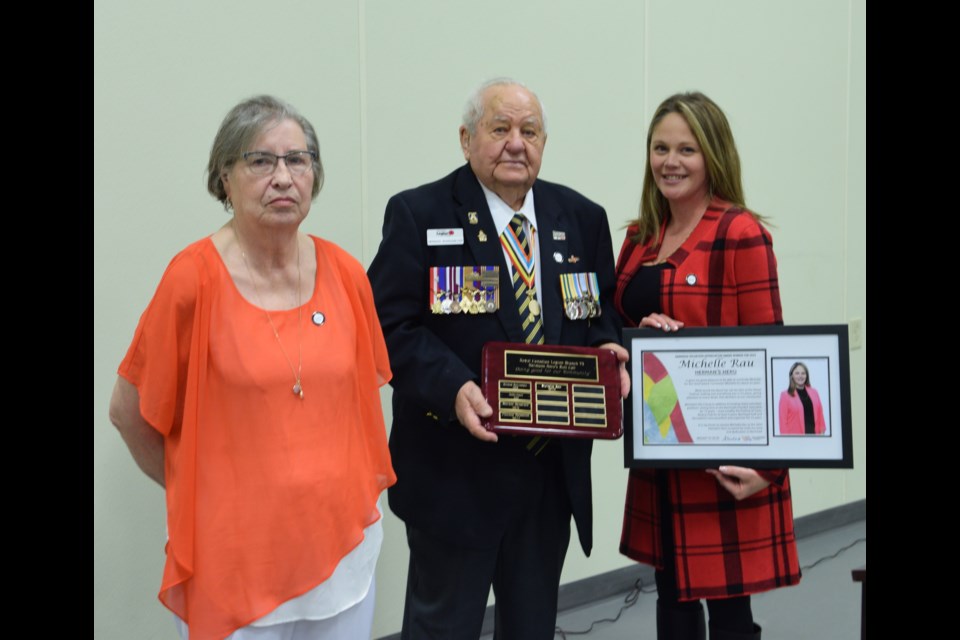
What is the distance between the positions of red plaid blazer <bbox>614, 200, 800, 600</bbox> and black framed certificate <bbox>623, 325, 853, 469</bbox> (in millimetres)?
94

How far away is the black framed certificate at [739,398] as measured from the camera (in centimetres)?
257

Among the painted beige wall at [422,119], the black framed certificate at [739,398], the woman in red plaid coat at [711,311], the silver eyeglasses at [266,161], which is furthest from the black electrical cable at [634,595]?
the silver eyeglasses at [266,161]

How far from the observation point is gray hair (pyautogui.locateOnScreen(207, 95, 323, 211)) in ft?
6.66

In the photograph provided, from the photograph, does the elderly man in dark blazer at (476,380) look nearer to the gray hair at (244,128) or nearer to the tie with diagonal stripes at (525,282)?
the tie with diagonal stripes at (525,282)

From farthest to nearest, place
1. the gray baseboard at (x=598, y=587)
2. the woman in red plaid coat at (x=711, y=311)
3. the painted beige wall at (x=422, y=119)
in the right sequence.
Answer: the gray baseboard at (x=598, y=587), the painted beige wall at (x=422, y=119), the woman in red plaid coat at (x=711, y=311)

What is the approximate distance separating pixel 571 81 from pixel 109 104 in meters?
2.06

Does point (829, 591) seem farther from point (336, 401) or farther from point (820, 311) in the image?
point (336, 401)

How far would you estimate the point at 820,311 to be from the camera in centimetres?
551

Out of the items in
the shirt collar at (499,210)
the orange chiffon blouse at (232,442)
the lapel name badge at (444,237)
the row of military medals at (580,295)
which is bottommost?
the orange chiffon blouse at (232,442)

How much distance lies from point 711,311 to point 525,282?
0.54m

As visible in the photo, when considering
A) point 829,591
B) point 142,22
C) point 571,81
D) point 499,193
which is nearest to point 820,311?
point 829,591

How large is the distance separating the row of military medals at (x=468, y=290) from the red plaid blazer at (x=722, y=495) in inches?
20.4

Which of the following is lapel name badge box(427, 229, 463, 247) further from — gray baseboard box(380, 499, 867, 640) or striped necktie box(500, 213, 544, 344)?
gray baseboard box(380, 499, 867, 640)

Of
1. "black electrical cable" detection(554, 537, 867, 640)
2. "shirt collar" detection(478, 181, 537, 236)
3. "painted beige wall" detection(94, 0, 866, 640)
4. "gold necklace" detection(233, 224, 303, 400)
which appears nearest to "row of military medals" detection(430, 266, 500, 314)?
"shirt collar" detection(478, 181, 537, 236)
